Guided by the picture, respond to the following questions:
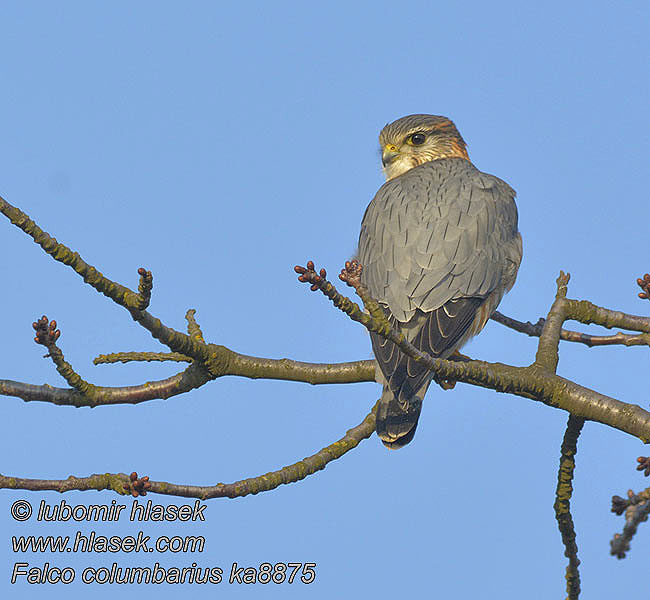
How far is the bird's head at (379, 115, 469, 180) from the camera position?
21.7 ft

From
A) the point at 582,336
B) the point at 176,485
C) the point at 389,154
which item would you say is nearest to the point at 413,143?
the point at 389,154

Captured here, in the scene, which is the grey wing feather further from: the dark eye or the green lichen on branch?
the green lichen on branch

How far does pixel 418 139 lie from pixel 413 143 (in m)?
0.07

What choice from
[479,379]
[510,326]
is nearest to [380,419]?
[479,379]

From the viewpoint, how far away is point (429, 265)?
15.8 feet

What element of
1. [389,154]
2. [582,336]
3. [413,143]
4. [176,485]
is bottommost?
[176,485]

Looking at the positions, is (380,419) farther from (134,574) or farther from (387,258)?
(134,574)

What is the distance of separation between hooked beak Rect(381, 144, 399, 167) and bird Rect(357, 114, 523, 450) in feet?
2.28

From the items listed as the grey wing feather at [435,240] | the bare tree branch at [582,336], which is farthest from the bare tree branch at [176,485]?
the bare tree branch at [582,336]

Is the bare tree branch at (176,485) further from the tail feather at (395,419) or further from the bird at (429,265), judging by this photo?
the bird at (429,265)

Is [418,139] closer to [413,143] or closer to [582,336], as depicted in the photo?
[413,143]

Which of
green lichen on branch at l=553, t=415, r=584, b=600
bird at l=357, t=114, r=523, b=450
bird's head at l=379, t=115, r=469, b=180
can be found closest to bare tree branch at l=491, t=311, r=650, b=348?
bird at l=357, t=114, r=523, b=450

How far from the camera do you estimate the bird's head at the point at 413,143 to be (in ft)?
21.7

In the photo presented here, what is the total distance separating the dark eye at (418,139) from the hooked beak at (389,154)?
0.16 m
